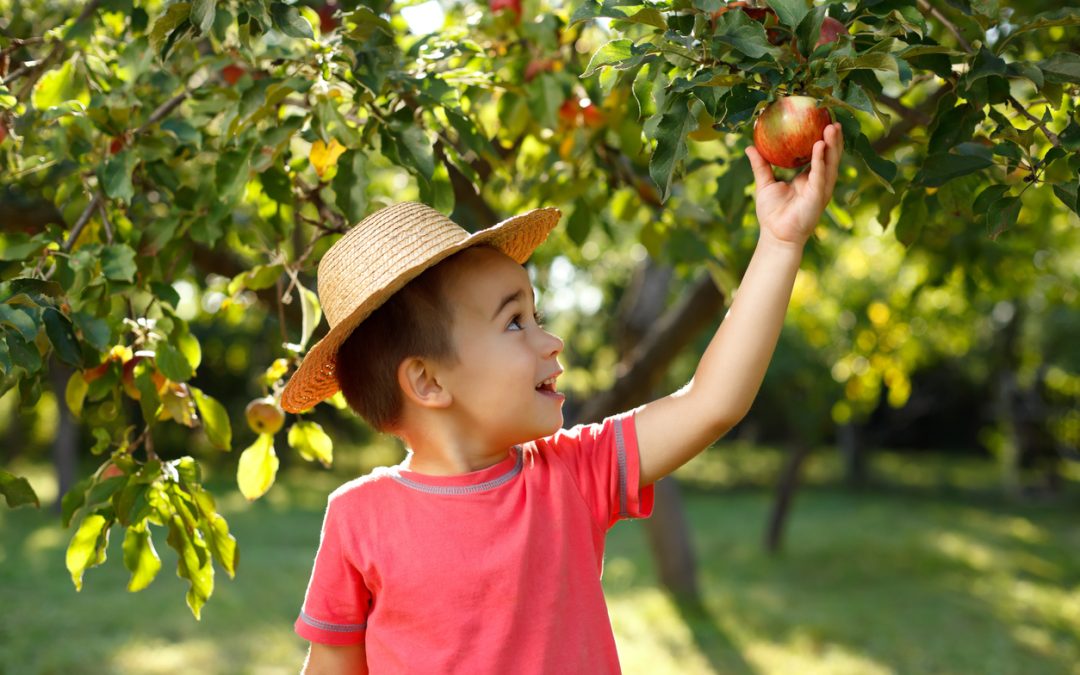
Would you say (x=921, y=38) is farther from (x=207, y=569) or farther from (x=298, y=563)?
(x=298, y=563)

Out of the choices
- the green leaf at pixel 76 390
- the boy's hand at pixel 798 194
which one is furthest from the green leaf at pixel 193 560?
the boy's hand at pixel 798 194

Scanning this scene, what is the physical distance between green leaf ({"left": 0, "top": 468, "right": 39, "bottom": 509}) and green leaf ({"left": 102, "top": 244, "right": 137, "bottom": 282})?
32 cm

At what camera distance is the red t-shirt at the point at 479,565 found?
139cm

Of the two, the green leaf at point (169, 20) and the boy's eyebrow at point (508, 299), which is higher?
the green leaf at point (169, 20)

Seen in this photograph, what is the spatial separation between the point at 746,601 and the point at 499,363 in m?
6.30

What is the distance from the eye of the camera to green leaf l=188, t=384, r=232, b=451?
5.93 feet

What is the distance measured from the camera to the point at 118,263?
1649mm

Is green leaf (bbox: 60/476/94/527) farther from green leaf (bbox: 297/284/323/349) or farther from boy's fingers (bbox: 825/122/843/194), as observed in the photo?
boy's fingers (bbox: 825/122/843/194)

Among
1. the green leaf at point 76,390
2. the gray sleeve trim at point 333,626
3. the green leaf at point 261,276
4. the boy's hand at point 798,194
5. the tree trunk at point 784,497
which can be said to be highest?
the boy's hand at point 798,194

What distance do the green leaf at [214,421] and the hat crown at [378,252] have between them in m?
0.37

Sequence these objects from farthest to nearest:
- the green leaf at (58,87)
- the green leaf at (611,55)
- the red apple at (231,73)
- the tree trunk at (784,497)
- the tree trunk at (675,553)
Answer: the tree trunk at (784,497), the tree trunk at (675,553), the red apple at (231,73), the green leaf at (58,87), the green leaf at (611,55)

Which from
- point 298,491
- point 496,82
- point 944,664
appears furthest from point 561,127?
point 298,491

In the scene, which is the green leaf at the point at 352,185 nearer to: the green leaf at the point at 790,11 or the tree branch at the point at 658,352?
the green leaf at the point at 790,11

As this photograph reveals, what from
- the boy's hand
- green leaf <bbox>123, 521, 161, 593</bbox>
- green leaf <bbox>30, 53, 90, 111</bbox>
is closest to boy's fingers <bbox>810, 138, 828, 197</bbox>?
the boy's hand
